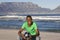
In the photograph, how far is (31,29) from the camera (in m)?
5.76

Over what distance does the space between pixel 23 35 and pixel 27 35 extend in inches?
3.6

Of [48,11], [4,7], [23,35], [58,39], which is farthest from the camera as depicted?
[4,7]

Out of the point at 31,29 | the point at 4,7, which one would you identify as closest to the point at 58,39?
the point at 31,29

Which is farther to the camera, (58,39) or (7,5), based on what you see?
(7,5)

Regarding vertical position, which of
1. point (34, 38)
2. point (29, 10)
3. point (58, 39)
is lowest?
point (29, 10)

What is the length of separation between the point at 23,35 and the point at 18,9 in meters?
78.8

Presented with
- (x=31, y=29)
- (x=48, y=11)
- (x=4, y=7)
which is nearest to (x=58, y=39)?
(x=31, y=29)

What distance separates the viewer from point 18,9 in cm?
8419

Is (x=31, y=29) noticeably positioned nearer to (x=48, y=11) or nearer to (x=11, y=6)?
(x=48, y=11)

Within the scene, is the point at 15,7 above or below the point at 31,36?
below

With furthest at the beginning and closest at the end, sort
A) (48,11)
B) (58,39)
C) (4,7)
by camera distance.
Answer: (4,7) < (48,11) < (58,39)

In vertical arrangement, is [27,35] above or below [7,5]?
above

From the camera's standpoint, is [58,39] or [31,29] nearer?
[31,29]

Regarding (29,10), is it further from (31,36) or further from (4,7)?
(31,36)
